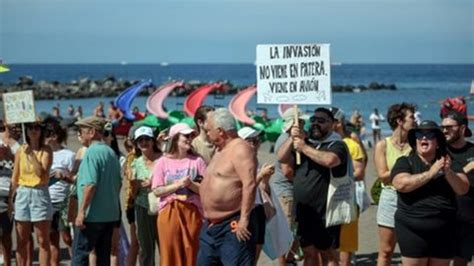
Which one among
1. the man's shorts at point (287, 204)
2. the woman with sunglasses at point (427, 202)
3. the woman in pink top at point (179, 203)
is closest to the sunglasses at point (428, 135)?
the woman with sunglasses at point (427, 202)

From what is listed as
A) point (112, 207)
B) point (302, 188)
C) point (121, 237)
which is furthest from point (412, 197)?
point (121, 237)

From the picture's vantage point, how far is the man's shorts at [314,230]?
8680mm

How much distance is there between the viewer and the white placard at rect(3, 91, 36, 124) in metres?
9.60

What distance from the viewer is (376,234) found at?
43.0 feet

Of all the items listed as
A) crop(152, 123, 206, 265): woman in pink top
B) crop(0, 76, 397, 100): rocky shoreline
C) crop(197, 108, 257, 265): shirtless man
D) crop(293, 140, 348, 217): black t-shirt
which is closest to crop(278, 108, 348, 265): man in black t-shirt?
crop(293, 140, 348, 217): black t-shirt

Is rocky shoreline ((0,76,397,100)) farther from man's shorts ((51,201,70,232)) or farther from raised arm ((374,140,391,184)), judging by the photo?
raised arm ((374,140,391,184))

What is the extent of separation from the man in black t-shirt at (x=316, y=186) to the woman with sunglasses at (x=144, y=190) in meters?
1.40

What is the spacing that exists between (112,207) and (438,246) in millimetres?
2978

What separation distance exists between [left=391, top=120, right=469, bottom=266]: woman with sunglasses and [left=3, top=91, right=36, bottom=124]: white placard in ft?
12.6

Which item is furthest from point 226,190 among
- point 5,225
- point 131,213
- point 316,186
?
point 5,225

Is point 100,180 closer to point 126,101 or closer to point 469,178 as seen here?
point 469,178

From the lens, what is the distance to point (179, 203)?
853 centimetres

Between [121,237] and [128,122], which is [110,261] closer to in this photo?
[121,237]

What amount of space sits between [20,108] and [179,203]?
7.16 ft
